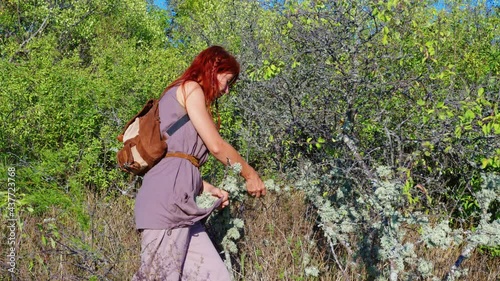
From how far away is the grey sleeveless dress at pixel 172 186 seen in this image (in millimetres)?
3297

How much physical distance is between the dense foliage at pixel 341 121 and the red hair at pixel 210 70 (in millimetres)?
774

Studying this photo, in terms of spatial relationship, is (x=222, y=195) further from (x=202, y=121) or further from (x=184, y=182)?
(x=202, y=121)

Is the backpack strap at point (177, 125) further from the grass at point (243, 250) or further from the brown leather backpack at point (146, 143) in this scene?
the grass at point (243, 250)

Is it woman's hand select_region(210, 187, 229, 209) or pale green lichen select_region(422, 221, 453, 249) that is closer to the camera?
pale green lichen select_region(422, 221, 453, 249)

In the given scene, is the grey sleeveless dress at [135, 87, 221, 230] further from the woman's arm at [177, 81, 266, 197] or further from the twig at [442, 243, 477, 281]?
the twig at [442, 243, 477, 281]

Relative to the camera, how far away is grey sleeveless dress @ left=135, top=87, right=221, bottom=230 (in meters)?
3.30

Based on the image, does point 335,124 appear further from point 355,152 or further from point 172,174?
point 172,174

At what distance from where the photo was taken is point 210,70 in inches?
133

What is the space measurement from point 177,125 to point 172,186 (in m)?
0.29

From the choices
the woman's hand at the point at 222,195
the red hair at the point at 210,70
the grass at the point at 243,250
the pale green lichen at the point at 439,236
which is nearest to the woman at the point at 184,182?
the red hair at the point at 210,70

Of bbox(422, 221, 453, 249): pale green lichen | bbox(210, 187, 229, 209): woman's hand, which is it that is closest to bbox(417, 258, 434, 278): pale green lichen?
bbox(422, 221, 453, 249): pale green lichen

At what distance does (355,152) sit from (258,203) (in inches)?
46.2

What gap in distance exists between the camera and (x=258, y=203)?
16.7 ft

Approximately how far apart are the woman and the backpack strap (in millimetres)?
13
